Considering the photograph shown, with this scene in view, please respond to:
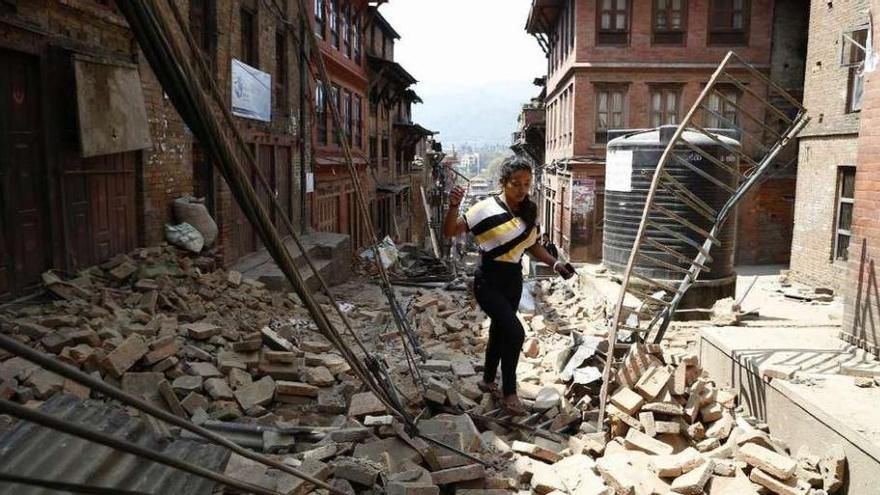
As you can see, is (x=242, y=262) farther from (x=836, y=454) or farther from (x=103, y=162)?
(x=836, y=454)

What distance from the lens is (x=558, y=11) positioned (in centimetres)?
2795

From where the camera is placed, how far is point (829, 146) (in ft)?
50.5

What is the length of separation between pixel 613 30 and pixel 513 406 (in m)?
20.6

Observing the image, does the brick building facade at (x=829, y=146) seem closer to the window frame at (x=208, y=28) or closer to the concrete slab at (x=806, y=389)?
the concrete slab at (x=806, y=389)

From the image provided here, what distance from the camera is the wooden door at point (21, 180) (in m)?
6.52

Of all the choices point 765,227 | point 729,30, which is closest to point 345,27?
point 729,30

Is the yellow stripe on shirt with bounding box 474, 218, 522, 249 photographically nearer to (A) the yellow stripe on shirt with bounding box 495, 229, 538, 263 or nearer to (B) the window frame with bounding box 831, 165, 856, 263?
(A) the yellow stripe on shirt with bounding box 495, 229, 538, 263

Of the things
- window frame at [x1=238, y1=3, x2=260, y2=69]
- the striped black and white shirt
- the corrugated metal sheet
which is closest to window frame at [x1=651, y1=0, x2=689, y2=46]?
window frame at [x1=238, y1=3, x2=260, y2=69]

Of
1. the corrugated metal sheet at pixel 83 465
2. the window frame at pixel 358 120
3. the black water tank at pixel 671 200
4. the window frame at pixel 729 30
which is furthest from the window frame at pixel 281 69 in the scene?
the window frame at pixel 729 30

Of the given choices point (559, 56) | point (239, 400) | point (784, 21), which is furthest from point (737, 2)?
point (239, 400)

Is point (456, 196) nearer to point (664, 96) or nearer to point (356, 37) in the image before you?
point (664, 96)

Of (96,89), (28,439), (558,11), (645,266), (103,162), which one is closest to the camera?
(28,439)

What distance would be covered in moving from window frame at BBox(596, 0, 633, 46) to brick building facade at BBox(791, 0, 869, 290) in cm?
714

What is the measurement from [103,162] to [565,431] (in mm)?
6739
